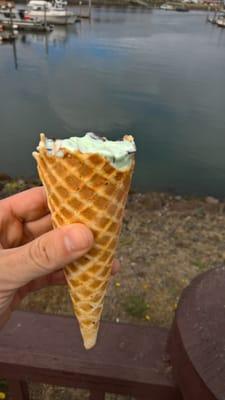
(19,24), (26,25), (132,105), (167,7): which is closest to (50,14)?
(26,25)

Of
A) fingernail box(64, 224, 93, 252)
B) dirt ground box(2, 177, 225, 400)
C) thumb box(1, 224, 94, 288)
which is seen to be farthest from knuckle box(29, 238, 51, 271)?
dirt ground box(2, 177, 225, 400)

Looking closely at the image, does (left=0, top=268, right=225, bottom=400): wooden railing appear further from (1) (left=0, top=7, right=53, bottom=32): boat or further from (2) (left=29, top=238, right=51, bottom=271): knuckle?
(1) (left=0, top=7, right=53, bottom=32): boat

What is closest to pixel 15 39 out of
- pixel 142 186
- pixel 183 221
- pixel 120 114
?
pixel 120 114

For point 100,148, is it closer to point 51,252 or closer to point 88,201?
point 88,201

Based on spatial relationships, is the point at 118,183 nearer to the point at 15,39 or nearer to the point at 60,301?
the point at 60,301

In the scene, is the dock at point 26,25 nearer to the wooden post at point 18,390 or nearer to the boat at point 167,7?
the wooden post at point 18,390

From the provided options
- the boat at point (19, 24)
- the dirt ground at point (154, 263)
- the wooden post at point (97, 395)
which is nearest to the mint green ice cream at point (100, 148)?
the wooden post at point (97, 395)
